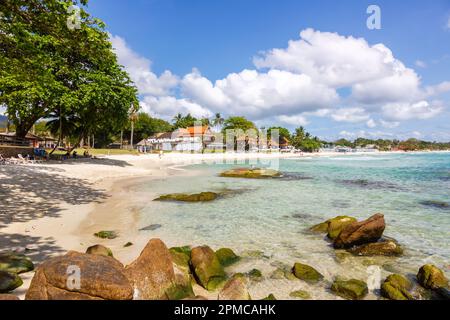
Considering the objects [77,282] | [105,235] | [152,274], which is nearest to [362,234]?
[152,274]

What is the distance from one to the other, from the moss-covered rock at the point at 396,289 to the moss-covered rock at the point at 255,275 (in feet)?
8.59

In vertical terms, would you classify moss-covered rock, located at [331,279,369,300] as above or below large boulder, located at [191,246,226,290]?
below

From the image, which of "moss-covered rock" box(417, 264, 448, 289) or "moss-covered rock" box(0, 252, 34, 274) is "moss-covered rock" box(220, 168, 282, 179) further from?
"moss-covered rock" box(0, 252, 34, 274)

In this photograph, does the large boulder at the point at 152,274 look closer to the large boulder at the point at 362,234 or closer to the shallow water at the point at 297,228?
the shallow water at the point at 297,228

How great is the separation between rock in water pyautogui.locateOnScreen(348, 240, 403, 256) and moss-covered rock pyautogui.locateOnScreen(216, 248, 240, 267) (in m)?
3.63

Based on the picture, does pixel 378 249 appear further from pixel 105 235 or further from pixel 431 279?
pixel 105 235

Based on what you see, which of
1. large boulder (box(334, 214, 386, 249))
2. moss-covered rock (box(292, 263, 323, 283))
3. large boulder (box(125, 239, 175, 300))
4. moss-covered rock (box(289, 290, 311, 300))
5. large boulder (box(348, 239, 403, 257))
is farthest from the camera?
large boulder (box(334, 214, 386, 249))

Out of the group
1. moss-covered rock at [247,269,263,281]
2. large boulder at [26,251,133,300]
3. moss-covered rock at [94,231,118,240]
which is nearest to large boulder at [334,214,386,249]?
moss-covered rock at [247,269,263,281]

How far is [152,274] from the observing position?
547cm

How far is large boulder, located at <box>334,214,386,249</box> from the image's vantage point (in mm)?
8820

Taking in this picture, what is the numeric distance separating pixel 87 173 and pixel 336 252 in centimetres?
2131

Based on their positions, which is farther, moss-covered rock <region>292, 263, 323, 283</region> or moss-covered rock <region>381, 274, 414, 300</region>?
moss-covered rock <region>292, 263, 323, 283</region>

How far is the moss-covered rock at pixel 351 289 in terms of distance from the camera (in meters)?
6.04
